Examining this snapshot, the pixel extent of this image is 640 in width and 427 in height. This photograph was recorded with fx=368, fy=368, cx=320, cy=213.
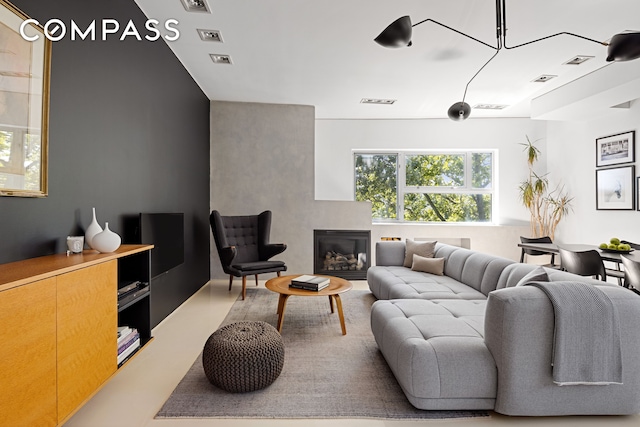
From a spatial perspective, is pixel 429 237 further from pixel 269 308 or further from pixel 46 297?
pixel 46 297

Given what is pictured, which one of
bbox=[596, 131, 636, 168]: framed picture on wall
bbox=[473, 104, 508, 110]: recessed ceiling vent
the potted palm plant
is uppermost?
bbox=[473, 104, 508, 110]: recessed ceiling vent

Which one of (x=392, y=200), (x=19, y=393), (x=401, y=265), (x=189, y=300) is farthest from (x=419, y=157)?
(x=19, y=393)

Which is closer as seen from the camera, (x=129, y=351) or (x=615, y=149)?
(x=129, y=351)

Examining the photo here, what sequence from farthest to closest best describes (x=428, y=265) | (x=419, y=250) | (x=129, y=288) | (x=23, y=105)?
1. (x=419, y=250)
2. (x=428, y=265)
3. (x=129, y=288)
4. (x=23, y=105)

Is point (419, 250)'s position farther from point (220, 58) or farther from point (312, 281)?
point (220, 58)

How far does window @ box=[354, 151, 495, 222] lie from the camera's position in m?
6.59

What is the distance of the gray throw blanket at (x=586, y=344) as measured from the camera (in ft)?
5.90

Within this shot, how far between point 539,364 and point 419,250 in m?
2.70

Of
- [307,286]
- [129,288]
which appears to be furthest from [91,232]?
[307,286]

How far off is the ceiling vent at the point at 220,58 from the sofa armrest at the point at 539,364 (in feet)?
11.8

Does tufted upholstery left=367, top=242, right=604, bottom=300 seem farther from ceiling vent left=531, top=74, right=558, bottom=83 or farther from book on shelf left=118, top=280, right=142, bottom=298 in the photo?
ceiling vent left=531, top=74, right=558, bottom=83

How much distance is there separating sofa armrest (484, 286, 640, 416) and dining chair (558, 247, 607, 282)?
6.83 feet

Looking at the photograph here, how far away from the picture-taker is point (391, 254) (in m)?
4.74

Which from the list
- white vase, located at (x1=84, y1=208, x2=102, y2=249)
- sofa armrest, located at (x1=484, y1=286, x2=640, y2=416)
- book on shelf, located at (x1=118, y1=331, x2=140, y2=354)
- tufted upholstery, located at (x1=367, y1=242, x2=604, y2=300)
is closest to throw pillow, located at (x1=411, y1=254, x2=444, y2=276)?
tufted upholstery, located at (x1=367, y1=242, x2=604, y2=300)
